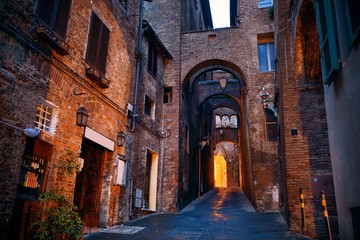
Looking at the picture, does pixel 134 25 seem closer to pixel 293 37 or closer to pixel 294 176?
pixel 293 37

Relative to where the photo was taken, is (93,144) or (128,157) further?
(128,157)

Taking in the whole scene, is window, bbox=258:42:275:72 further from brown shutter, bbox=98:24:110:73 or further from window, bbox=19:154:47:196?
window, bbox=19:154:47:196

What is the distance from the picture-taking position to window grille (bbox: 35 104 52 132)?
682cm

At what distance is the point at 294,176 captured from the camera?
818cm

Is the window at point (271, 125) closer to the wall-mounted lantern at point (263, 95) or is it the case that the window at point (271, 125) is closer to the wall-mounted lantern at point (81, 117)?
the wall-mounted lantern at point (263, 95)

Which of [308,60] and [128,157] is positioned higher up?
[308,60]

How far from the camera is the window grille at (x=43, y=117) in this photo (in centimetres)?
682

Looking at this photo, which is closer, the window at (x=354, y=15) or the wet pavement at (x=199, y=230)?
the window at (x=354, y=15)

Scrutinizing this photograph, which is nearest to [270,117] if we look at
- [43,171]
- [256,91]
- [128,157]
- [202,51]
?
[256,91]

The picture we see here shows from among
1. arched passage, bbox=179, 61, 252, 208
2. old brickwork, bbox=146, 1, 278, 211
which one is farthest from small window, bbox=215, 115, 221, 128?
old brickwork, bbox=146, 1, 278, 211

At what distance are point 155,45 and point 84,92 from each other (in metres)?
6.55

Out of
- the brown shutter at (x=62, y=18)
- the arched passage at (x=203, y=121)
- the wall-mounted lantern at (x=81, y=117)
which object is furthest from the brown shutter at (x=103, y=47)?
the arched passage at (x=203, y=121)

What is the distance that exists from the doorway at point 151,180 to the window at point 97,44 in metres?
4.96

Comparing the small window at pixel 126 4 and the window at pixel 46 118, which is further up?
the small window at pixel 126 4
